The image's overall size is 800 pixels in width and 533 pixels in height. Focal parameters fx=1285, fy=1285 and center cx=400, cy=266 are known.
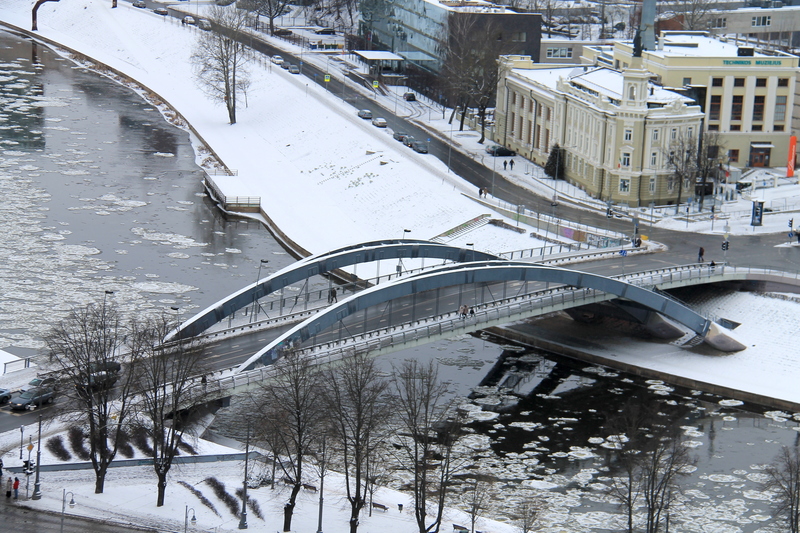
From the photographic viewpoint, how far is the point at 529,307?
8612 cm

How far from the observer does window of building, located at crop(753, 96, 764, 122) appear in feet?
422

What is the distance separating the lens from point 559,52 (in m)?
173

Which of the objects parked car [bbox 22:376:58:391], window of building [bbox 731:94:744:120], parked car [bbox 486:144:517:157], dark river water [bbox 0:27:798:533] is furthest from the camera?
parked car [bbox 486:144:517:157]

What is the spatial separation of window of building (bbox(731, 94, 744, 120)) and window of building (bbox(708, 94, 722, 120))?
1.34 metres

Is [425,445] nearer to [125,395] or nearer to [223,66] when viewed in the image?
[125,395]

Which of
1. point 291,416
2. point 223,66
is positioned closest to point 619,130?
point 291,416

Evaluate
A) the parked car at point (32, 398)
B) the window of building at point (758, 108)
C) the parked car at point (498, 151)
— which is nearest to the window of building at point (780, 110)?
the window of building at point (758, 108)

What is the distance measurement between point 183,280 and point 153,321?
14.9 metres

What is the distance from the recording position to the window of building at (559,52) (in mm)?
172250

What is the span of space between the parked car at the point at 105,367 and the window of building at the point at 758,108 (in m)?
78.0

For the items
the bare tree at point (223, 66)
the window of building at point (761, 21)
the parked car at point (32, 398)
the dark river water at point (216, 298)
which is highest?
the window of building at point (761, 21)

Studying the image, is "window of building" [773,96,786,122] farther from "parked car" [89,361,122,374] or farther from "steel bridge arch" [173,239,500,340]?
"parked car" [89,361,122,374]

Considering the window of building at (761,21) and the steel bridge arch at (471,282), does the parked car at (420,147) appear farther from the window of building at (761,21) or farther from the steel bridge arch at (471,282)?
the window of building at (761,21)

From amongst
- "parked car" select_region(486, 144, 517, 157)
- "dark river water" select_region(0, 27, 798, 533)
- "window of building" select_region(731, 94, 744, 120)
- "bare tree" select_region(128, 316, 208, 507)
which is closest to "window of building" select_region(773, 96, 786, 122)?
"window of building" select_region(731, 94, 744, 120)
